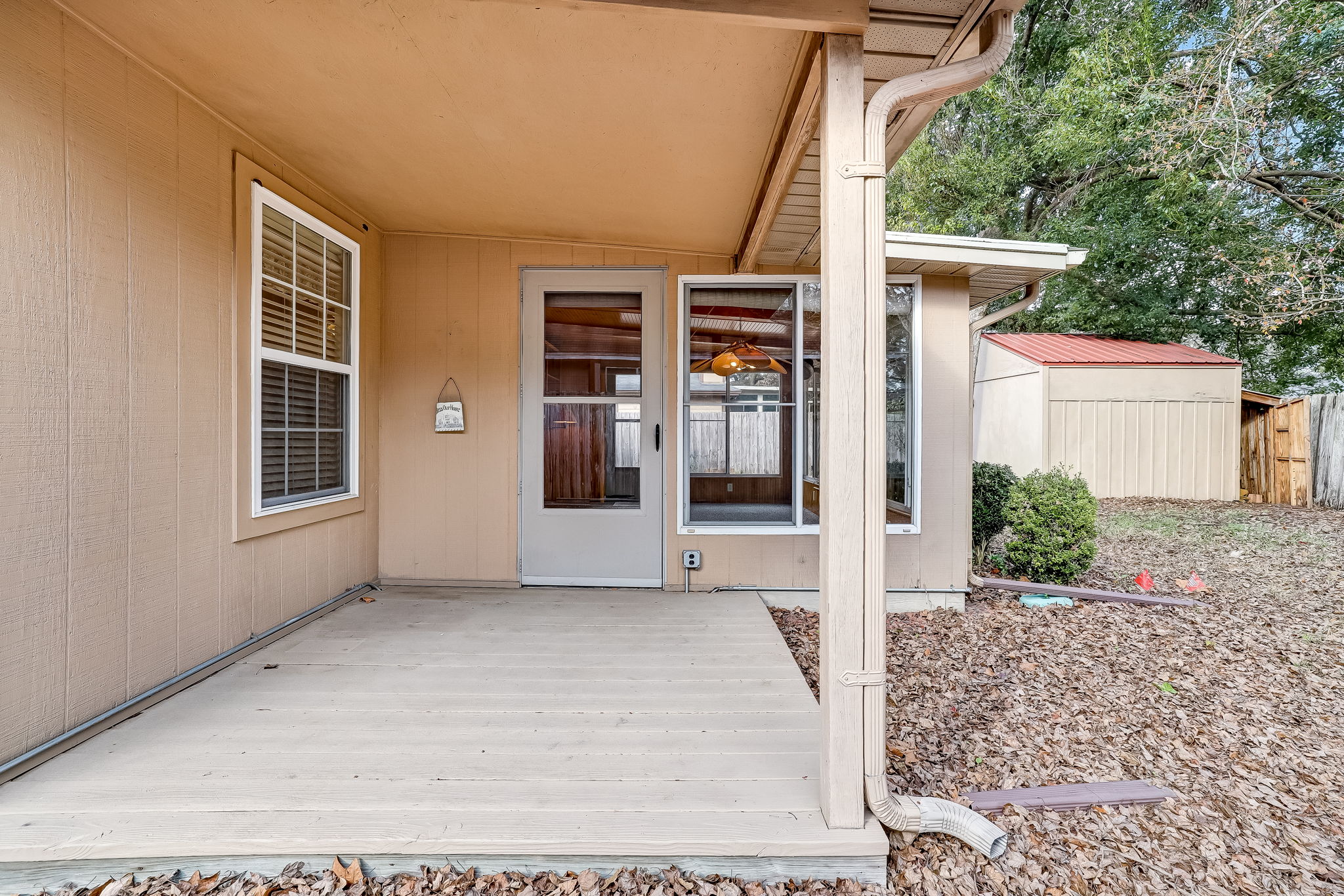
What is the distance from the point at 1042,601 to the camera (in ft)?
13.3

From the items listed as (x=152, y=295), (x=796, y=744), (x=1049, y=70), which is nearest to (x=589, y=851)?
(x=796, y=744)

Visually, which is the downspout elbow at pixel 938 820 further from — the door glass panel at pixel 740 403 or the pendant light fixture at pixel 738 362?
the pendant light fixture at pixel 738 362

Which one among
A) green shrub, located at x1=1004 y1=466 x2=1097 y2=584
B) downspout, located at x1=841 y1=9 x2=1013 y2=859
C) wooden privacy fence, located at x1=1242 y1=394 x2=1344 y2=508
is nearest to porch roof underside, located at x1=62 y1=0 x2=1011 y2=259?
downspout, located at x1=841 y1=9 x2=1013 y2=859

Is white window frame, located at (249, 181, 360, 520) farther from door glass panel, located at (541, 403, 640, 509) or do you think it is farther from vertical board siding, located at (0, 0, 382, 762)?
door glass panel, located at (541, 403, 640, 509)

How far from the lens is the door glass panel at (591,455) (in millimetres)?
3875

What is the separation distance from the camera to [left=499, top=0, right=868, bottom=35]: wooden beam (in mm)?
1515

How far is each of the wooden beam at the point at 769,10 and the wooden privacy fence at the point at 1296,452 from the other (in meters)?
9.28

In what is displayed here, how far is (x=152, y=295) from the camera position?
2191 mm

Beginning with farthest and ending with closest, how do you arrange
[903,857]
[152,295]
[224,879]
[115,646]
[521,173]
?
[521,173] → [152,295] → [115,646] → [903,857] → [224,879]

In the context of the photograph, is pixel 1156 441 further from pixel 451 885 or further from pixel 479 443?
pixel 451 885

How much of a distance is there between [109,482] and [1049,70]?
15511 mm

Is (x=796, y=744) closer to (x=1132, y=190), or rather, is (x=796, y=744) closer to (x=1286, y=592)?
(x=1286, y=592)

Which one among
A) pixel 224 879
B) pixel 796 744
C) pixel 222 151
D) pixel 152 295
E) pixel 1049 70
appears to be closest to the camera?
pixel 224 879

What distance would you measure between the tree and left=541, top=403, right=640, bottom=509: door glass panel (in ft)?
18.5
